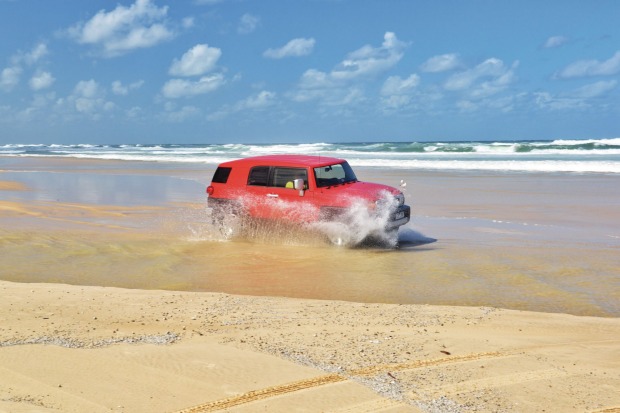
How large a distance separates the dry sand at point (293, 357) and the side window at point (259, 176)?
17.5 ft

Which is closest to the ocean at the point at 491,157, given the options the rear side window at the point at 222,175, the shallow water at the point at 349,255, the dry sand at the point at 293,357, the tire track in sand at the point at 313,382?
the shallow water at the point at 349,255

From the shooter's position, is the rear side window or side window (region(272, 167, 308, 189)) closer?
side window (region(272, 167, 308, 189))

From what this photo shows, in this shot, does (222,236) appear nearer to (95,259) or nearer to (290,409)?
(95,259)

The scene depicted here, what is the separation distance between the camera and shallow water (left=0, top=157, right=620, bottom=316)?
8641mm

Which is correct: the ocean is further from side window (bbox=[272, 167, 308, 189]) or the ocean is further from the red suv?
side window (bbox=[272, 167, 308, 189])

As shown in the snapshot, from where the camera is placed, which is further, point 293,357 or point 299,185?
A: point 299,185

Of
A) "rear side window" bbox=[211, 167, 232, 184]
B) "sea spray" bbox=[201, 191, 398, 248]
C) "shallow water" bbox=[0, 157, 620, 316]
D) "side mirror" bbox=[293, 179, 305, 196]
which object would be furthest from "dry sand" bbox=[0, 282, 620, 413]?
"rear side window" bbox=[211, 167, 232, 184]

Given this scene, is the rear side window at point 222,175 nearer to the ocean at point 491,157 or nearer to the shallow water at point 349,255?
the shallow water at point 349,255

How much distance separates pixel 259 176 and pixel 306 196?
1.12 meters

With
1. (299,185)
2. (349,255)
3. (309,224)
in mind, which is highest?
(299,185)

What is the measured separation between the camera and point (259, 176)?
1280 cm

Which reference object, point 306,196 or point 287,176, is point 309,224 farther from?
point 287,176

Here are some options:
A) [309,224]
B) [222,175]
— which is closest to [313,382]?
[309,224]

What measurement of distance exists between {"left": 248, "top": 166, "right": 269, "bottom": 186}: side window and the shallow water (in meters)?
0.96
